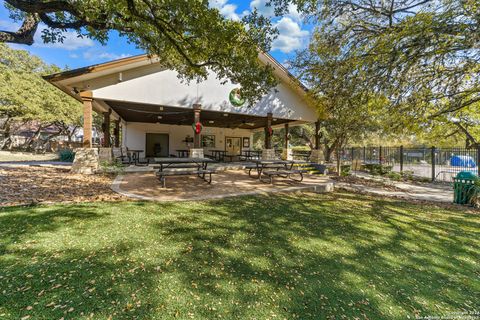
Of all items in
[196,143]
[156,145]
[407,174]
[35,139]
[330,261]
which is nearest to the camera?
[330,261]

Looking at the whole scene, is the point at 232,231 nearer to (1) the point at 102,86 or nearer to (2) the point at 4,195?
(2) the point at 4,195

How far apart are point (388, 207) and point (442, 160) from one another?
9.38m

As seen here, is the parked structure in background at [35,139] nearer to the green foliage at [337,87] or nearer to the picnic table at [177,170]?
the picnic table at [177,170]

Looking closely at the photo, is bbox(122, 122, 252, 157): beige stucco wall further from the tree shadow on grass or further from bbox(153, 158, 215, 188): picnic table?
the tree shadow on grass

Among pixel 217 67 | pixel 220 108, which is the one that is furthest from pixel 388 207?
pixel 220 108

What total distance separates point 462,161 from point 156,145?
20766 mm

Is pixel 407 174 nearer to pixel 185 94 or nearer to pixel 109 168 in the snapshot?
pixel 185 94

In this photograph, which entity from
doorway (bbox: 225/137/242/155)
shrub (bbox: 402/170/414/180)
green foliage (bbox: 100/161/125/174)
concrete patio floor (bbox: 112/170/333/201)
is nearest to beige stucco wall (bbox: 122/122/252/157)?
doorway (bbox: 225/137/242/155)

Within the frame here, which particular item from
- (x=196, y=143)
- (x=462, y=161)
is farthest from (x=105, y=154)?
(x=462, y=161)

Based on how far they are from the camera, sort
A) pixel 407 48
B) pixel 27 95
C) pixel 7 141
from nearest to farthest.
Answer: pixel 407 48 → pixel 27 95 → pixel 7 141

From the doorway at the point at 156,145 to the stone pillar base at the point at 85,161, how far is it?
348 inches

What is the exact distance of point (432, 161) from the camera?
12250mm

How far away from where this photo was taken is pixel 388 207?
6426mm

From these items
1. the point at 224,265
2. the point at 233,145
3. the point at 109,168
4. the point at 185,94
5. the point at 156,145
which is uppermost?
the point at 185,94
